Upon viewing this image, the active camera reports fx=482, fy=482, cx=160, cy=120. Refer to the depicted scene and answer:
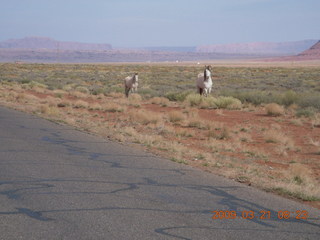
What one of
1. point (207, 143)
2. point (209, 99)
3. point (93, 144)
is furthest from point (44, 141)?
point (209, 99)

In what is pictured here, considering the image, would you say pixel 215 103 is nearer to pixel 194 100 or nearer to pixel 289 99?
pixel 194 100

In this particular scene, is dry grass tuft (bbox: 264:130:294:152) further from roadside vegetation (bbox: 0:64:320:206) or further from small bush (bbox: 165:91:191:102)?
small bush (bbox: 165:91:191:102)

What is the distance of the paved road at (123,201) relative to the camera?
6109mm

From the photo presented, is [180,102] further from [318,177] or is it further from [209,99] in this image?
[318,177]

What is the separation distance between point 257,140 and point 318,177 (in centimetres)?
594

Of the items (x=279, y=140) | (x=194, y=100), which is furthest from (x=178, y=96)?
(x=279, y=140)

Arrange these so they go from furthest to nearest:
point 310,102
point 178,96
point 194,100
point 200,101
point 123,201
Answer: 1. point 178,96
2. point 194,100
3. point 200,101
4. point 310,102
5. point 123,201

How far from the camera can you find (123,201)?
7512 millimetres

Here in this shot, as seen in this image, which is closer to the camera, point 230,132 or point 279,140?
point 279,140

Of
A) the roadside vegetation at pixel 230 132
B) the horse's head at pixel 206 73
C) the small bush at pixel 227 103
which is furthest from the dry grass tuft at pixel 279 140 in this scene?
the horse's head at pixel 206 73

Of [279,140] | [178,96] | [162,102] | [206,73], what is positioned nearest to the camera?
[279,140]

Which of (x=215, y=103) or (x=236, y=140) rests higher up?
(x=215, y=103)

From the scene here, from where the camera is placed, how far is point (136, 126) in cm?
1972

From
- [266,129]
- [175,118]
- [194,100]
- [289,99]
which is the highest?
[289,99]
